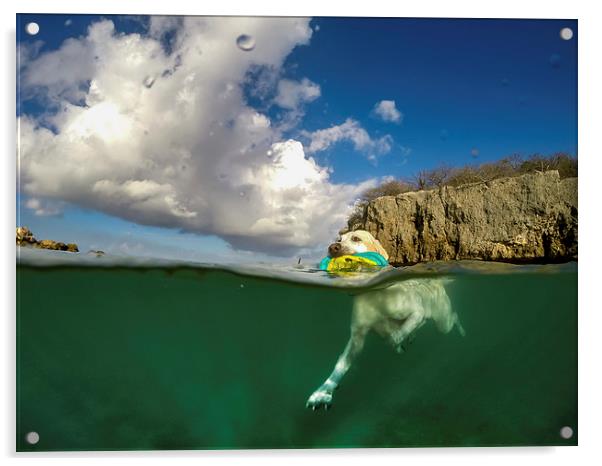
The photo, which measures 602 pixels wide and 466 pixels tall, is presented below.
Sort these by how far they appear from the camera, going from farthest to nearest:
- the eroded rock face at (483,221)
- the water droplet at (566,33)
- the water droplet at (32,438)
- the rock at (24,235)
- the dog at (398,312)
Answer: the dog at (398,312) < the eroded rock face at (483,221) < the water droplet at (566,33) < the water droplet at (32,438) < the rock at (24,235)

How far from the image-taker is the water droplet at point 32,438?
4246 mm

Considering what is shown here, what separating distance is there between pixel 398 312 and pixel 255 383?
7.69ft

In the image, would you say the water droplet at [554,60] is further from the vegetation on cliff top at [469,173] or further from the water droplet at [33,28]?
the water droplet at [33,28]

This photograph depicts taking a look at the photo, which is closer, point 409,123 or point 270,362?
point 409,123

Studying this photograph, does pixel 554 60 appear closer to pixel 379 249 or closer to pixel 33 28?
pixel 379 249

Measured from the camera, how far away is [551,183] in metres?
4.43

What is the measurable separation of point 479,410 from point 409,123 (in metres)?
3.14

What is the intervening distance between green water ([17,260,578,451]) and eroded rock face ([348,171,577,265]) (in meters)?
0.49

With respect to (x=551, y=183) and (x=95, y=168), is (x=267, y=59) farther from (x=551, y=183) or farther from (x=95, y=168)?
(x=551, y=183)

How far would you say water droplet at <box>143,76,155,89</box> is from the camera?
13.8ft

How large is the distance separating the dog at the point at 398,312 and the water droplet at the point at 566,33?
2.83 m

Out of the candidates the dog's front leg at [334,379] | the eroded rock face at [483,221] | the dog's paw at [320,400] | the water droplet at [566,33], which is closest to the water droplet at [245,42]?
the eroded rock face at [483,221]

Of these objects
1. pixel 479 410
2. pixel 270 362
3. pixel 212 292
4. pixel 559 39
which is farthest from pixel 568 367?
pixel 212 292

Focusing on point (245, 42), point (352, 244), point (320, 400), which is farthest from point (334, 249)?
point (245, 42)
